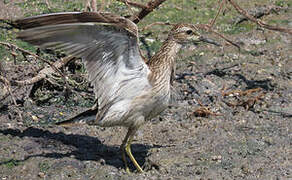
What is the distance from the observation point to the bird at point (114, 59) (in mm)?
3689

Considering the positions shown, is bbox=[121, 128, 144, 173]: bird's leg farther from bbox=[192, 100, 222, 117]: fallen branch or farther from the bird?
bbox=[192, 100, 222, 117]: fallen branch

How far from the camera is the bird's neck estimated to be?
4547 mm

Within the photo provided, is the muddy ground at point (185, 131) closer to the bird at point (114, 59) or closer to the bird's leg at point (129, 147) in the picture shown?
the bird's leg at point (129, 147)

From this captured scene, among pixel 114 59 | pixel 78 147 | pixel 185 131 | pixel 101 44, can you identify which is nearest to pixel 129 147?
pixel 78 147

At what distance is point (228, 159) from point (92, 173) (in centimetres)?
142

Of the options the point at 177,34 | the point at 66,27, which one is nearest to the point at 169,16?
the point at 177,34

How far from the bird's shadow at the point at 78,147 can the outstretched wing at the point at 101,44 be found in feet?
2.11

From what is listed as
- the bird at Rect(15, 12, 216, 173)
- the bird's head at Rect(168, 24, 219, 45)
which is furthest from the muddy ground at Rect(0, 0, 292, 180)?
the bird's head at Rect(168, 24, 219, 45)

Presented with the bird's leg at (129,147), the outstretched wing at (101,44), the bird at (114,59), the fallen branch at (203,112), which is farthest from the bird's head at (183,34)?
the fallen branch at (203,112)

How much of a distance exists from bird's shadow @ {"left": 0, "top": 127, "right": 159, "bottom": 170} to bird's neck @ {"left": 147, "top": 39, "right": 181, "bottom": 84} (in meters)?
0.96

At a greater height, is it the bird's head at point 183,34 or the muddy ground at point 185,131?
the bird's head at point 183,34

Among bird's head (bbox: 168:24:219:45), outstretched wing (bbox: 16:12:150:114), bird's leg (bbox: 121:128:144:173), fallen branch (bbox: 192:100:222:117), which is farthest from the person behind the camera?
fallen branch (bbox: 192:100:222:117)

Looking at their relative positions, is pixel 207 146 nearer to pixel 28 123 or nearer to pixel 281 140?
pixel 281 140

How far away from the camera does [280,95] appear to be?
6293mm
